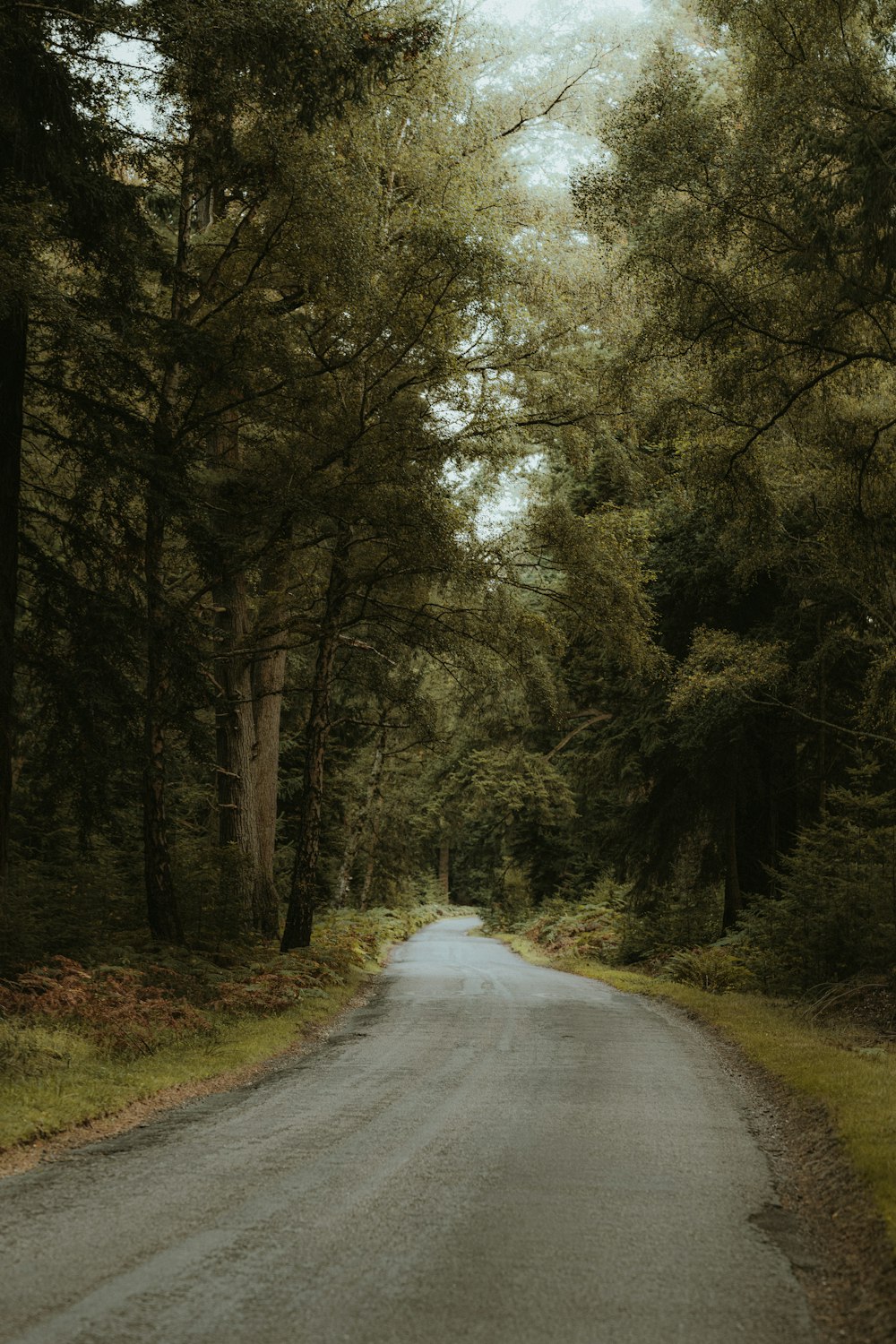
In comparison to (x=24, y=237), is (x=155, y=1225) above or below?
below

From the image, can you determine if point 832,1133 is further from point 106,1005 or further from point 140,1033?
point 106,1005

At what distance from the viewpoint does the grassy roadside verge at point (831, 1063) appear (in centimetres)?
612

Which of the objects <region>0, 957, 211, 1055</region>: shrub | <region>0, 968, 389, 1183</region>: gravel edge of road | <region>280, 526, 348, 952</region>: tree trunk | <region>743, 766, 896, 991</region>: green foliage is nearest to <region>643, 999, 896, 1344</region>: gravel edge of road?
<region>0, 968, 389, 1183</region>: gravel edge of road

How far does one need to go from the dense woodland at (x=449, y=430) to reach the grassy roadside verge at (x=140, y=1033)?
138 cm

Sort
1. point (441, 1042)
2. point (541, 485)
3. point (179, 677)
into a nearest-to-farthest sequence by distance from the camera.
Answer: point (441, 1042), point (179, 677), point (541, 485)

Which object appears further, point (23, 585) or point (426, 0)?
point (426, 0)

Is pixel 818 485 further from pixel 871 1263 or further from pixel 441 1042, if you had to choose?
pixel 871 1263

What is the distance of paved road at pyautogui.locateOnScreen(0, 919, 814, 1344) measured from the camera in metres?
3.89

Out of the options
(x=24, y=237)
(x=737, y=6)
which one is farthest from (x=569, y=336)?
(x=24, y=237)

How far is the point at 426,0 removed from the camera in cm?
1581

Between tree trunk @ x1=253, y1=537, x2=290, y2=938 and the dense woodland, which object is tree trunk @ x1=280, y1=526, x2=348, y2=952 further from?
tree trunk @ x1=253, y1=537, x2=290, y2=938

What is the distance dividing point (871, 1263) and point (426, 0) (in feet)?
56.7

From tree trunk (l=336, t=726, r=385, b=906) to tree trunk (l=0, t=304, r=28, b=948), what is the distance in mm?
19605

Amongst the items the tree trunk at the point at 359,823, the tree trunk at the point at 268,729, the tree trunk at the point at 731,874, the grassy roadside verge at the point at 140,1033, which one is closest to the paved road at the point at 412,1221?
the grassy roadside verge at the point at 140,1033
